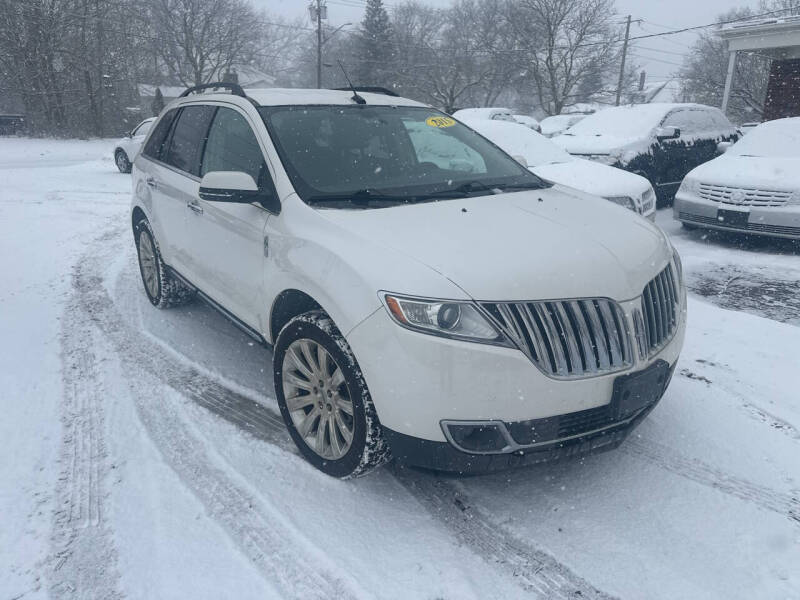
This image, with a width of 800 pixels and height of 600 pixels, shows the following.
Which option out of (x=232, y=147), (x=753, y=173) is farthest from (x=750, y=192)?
(x=232, y=147)

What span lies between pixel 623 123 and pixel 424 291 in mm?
8764

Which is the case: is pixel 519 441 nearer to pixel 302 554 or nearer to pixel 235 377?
pixel 302 554

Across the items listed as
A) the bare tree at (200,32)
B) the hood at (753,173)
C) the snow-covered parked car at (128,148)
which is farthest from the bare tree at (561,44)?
the hood at (753,173)

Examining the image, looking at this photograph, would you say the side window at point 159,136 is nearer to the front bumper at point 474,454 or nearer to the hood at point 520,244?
the hood at point 520,244

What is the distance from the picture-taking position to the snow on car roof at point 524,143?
27.0 feet

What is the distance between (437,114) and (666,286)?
2.11m

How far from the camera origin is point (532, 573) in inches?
92.2

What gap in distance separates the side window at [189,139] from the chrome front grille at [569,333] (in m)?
2.68

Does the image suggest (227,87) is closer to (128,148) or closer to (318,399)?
(318,399)

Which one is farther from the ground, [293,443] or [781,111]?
[781,111]

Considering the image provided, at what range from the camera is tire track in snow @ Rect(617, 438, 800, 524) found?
2703mm

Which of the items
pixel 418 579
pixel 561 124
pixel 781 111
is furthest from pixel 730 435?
pixel 561 124

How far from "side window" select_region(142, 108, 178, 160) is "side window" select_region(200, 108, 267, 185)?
1.00 meters

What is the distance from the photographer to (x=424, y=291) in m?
2.29
